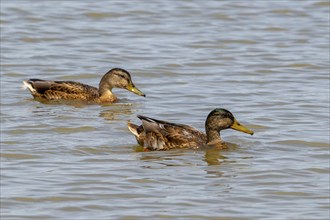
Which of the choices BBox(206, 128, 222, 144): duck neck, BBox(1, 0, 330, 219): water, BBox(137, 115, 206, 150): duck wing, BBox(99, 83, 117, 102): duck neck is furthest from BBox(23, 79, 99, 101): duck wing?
BBox(206, 128, 222, 144): duck neck

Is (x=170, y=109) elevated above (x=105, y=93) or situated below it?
below

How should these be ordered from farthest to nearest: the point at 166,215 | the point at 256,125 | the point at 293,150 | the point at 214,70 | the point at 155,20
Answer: the point at 155,20 < the point at 214,70 < the point at 256,125 < the point at 293,150 < the point at 166,215

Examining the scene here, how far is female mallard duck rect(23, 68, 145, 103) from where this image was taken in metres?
17.5

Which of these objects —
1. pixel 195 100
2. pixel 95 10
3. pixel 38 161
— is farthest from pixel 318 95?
pixel 95 10

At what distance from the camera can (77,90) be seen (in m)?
17.6

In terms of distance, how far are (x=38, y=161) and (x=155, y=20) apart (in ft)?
37.1

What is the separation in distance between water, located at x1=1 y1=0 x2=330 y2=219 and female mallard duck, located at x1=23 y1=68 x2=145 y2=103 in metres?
0.24

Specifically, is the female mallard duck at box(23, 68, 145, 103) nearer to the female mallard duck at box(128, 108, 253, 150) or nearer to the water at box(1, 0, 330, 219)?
the water at box(1, 0, 330, 219)

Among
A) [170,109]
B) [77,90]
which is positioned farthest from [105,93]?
[170,109]

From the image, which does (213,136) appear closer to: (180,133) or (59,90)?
(180,133)

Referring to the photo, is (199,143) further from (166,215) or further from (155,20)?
(155,20)

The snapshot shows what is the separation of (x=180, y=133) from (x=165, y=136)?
18 centimetres

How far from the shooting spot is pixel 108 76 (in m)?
18.1

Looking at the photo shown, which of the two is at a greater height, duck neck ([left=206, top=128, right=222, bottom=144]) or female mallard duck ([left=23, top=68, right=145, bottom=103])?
female mallard duck ([left=23, top=68, right=145, bottom=103])
